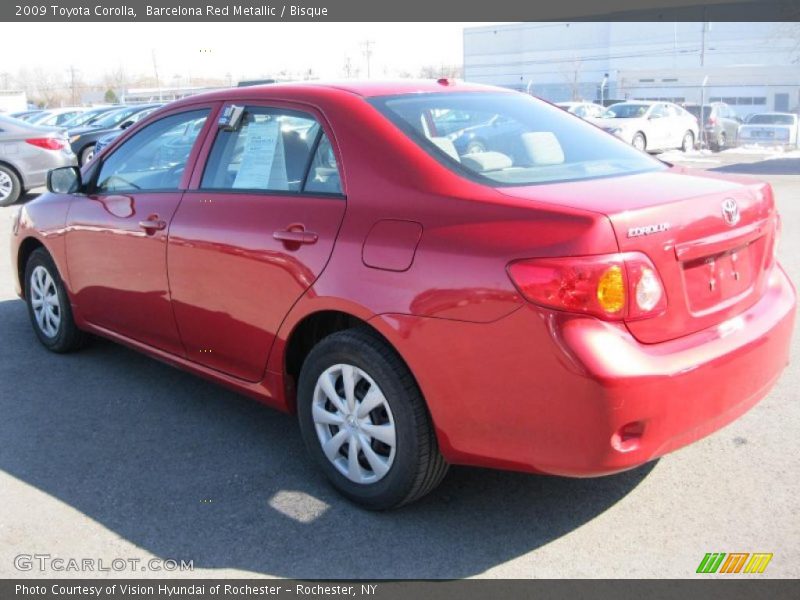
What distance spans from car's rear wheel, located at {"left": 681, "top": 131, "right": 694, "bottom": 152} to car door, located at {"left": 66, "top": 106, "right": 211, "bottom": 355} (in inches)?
900

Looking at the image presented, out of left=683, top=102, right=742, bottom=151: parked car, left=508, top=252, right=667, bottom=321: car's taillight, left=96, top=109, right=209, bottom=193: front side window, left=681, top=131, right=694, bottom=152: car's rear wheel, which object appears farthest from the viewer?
left=683, top=102, right=742, bottom=151: parked car

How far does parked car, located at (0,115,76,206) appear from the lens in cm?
1377

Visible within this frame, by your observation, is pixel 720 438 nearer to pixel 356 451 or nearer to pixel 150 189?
pixel 356 451

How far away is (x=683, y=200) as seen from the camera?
3092mm

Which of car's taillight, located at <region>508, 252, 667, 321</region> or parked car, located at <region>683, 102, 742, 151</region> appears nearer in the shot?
car's taillight, located at <region>508, 252, 667, 321</region>

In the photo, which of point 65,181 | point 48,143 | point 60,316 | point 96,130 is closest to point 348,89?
point 65,181

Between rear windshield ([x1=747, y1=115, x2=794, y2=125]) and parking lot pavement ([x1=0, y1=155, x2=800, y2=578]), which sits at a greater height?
rear windshield ([x1=747, y1=115, x2=794, y2=125])

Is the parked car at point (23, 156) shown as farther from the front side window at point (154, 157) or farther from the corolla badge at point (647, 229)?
the corolla badge at point (647, 229)

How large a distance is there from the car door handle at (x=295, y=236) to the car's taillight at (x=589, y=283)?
3.36ft

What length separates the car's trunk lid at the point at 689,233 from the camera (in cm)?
291

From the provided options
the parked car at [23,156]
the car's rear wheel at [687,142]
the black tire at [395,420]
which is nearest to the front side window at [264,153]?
the black tire at [395,420]

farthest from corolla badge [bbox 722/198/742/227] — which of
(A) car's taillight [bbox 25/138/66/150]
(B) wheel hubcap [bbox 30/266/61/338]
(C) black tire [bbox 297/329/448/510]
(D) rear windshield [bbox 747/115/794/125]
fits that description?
(D) rear windshield [bbox 747/115/794/125]

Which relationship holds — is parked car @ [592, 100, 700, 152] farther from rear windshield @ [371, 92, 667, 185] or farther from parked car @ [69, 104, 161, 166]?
rear windshield @ [371, 92, 667, 185]

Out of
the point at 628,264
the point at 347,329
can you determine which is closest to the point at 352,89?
the point at 347,329
